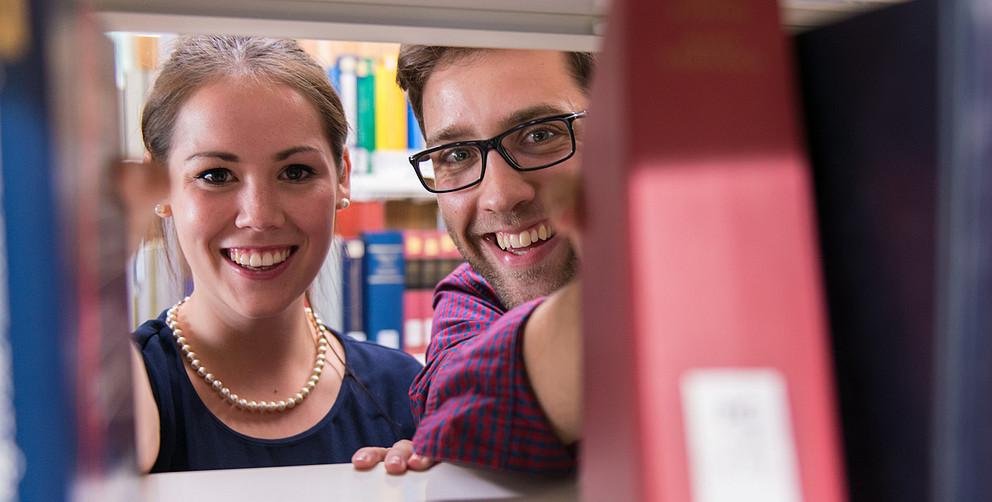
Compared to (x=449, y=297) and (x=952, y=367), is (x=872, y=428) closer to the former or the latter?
(x=952, y=367)

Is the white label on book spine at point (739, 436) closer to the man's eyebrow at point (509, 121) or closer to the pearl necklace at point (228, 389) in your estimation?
the man's eyebrow at point (509, 121)

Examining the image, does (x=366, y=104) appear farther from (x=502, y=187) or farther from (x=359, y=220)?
(x=502, y=187)

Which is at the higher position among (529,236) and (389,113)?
(389,113)

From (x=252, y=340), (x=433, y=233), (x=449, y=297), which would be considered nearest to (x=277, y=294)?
(x=252, y=340)

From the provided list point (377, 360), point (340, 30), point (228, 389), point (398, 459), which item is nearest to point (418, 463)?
point (398, 459)

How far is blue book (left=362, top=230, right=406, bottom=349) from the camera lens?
6.48 ft

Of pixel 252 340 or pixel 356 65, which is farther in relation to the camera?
pixel 356 65

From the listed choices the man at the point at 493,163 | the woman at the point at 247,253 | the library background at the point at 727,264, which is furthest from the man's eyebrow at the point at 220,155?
the library background at the point at 727,264

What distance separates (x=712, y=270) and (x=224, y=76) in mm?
1022

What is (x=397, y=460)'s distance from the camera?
1.96 ft

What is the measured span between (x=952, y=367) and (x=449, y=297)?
0.72 m

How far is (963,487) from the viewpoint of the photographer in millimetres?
310

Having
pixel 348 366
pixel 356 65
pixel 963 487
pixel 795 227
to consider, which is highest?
pixel 356 65

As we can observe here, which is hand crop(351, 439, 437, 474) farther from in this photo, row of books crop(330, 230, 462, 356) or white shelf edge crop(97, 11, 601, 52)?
row of books crop(330, 230, 462, 356)
